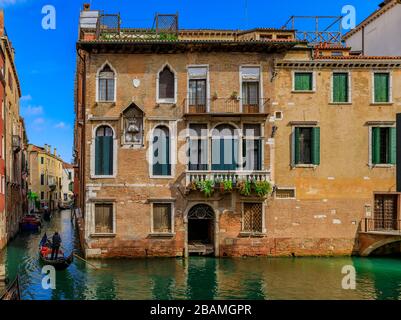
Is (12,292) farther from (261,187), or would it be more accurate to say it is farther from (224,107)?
(224,107)

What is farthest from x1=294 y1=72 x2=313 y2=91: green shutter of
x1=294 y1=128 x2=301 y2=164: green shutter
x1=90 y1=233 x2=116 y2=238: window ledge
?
x1=90 y1=233 x2=116 y2=238: window ledge

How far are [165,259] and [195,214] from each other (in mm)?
2383

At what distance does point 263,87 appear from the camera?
20.0m

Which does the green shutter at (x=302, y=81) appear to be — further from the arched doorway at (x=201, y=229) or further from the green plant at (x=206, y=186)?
the arched doorway at (x=201, y=229)

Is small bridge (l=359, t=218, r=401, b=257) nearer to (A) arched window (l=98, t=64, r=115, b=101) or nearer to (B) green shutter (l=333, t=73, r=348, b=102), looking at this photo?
(B) green shutter (l=333, t=73, r=348, b=102)

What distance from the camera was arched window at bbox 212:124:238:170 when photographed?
19.8 metres

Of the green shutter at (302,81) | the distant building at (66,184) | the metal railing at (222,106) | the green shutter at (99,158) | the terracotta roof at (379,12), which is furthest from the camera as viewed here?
the distant building at (66,184)

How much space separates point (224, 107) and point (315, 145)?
4.44 m

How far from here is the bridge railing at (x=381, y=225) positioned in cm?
2006

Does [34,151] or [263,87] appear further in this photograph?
[34,151]

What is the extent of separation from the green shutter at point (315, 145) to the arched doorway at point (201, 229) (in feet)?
Result: 17.0

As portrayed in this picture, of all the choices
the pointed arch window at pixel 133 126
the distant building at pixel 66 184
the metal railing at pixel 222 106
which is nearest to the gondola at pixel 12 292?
the pointed arch window at pixel 133 126
